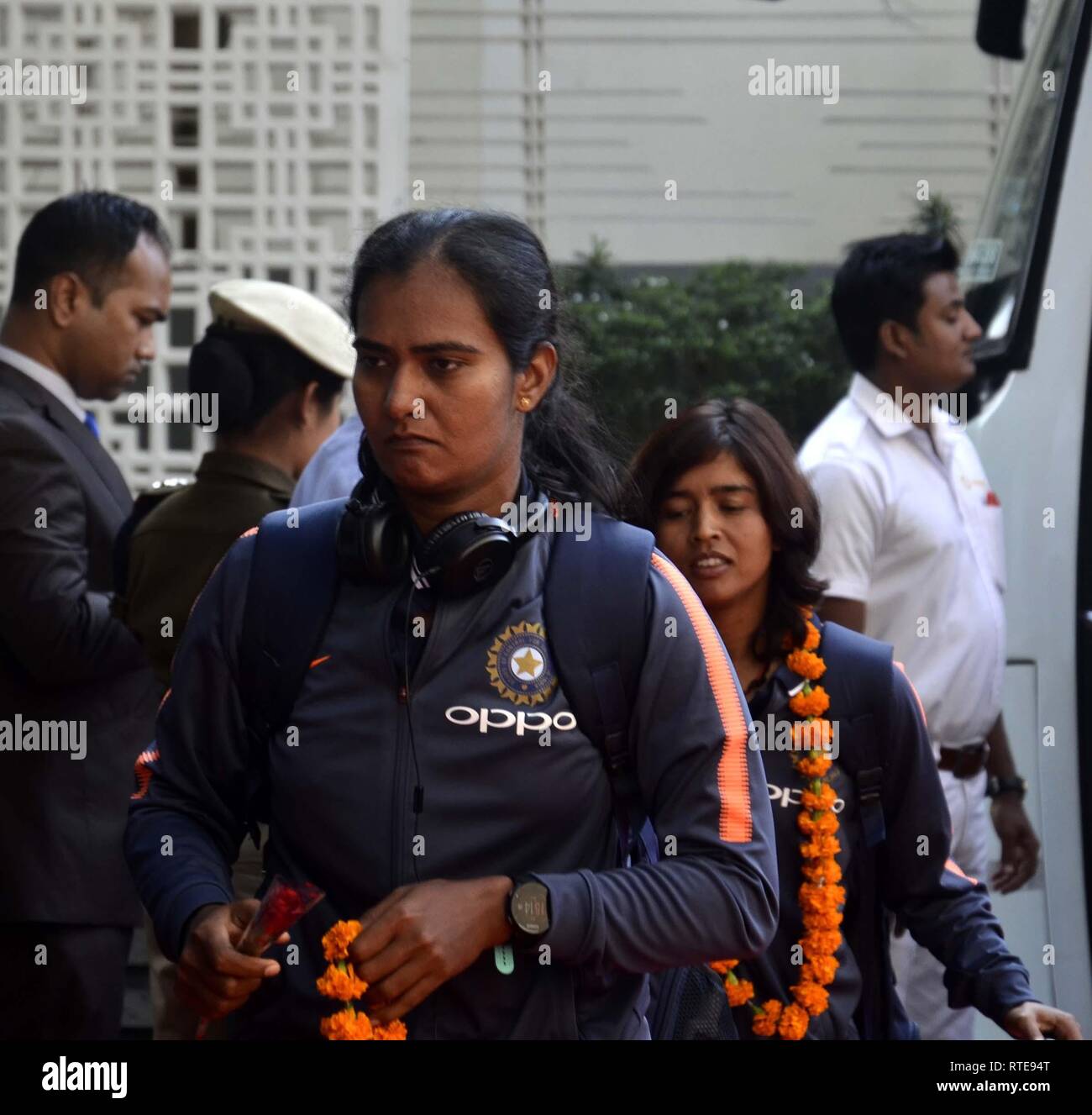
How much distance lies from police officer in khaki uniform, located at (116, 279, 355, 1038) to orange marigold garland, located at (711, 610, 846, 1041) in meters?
1.17

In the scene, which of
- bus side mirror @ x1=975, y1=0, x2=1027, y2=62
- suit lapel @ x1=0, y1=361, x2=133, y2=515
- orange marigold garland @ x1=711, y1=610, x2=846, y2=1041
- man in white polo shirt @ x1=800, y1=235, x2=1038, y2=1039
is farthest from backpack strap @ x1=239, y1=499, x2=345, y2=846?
bus side mirror @ x1=975, y1=0, x2=1027, y2=62

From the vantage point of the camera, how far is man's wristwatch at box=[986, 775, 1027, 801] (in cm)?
412

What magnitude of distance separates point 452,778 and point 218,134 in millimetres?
6190

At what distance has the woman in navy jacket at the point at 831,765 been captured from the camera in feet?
8.57

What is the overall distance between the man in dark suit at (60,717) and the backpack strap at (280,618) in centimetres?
147

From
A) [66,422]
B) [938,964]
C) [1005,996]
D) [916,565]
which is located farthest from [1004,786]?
[66,422]

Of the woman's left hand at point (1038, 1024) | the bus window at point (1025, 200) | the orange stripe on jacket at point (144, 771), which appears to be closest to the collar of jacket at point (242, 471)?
the orange stripe on jacket at point (144, 771)

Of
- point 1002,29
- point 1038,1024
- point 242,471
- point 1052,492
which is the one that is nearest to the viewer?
point 1038,1024

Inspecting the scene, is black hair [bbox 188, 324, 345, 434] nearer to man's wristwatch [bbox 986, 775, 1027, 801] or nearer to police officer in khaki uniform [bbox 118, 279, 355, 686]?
police officer in khaki uniform [bbox 118, 279, 355, 686]

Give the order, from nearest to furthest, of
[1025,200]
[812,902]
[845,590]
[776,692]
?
[812,902] → [776,692] → [845,590] → [1025,200]

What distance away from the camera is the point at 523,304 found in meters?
2.07

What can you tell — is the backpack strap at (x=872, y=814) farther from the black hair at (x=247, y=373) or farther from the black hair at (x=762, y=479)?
the black hair at (x=247, y=373)

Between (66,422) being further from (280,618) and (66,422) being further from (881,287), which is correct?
(881,287)
